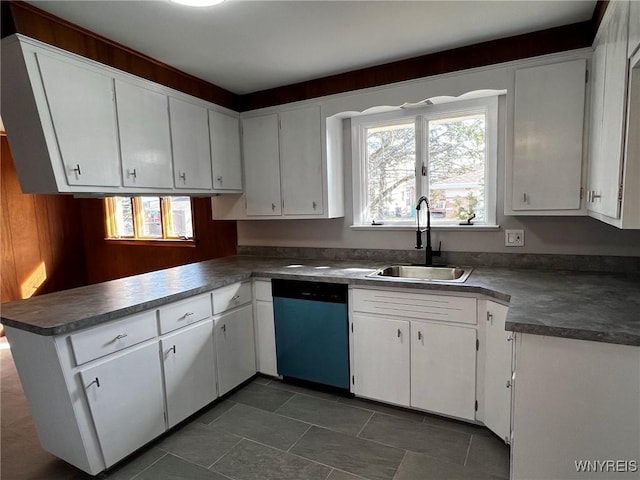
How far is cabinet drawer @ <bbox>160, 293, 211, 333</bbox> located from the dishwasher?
531 mm

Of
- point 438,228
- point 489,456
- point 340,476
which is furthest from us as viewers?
point 438,228

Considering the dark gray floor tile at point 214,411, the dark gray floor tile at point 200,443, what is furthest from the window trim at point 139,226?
the dark gray floor tile at point 200,443

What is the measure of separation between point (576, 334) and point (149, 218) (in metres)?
4.54

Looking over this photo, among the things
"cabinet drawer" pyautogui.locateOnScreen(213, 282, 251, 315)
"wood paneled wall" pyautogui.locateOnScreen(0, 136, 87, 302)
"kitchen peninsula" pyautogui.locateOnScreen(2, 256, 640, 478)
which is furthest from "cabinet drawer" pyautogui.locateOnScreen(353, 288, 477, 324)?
"wood paneled wall" pyautogui.locateOnScreen(0, 136, 87, 302)

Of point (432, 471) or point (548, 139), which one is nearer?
point (432, 471)

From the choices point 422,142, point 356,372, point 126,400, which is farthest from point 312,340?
point 422,142

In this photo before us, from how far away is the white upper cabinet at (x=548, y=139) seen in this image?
6.78ft

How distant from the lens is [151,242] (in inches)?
173

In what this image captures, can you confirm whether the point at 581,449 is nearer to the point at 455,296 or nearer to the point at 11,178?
the point at 455,296

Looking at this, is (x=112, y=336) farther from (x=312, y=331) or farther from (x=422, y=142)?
(x=422, y=142)

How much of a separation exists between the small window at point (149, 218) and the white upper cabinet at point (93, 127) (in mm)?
1356

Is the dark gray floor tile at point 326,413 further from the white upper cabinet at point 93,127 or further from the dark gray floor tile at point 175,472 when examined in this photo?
the white upper cabinet at point 93,127

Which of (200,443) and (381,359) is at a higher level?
(381,359)

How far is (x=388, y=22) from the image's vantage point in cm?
201
